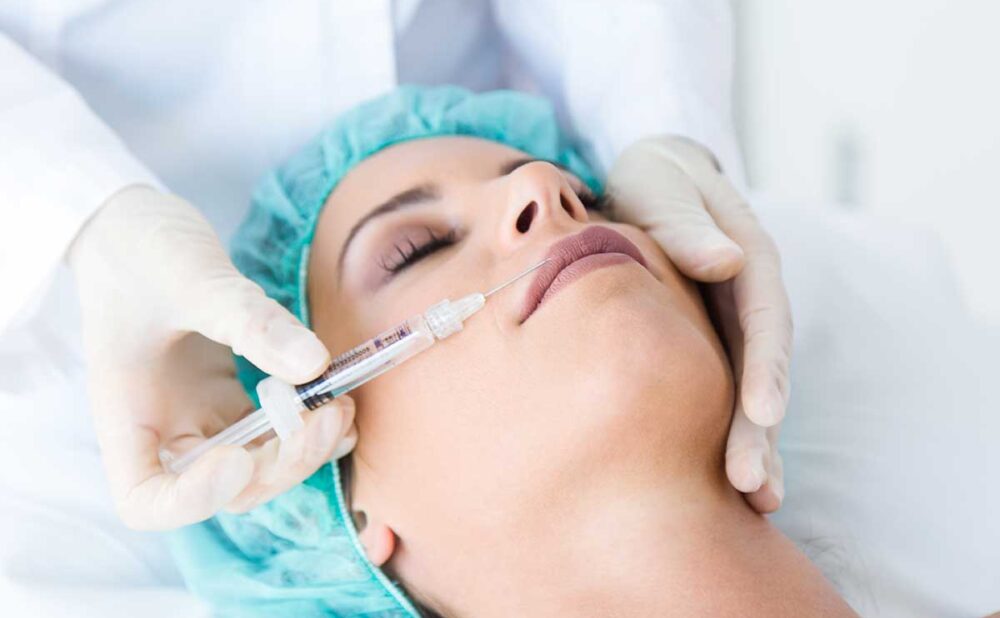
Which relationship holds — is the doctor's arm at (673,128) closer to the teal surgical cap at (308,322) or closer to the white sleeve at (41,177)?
the teal surgical cap at (308,322)

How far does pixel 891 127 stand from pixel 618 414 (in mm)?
1708

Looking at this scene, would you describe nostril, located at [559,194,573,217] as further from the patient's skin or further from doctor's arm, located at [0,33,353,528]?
doctor's arm, located at [0,33,353,528]

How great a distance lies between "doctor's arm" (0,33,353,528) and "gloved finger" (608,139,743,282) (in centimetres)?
46

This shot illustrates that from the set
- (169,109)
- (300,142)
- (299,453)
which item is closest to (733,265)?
(299,453)

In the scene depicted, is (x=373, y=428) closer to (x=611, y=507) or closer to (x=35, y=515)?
(x=611, y=507)

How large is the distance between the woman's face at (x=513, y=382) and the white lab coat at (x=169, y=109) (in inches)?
15.0

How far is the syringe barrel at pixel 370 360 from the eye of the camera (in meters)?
1.00

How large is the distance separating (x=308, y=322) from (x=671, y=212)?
1.65ft

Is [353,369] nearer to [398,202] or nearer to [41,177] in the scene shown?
[398,202]

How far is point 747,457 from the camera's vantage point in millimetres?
985

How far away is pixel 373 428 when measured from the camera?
106 cm

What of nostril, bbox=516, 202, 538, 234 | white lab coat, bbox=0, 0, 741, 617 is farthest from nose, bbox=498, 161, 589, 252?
white lab coat, bbox=0, 0, 741, 617

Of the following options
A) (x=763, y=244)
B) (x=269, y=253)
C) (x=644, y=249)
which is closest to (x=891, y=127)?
(x=763, y=244)

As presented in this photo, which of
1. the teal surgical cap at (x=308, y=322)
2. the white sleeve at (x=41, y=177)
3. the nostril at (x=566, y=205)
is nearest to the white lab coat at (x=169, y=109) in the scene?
the white sleeve at (x=41, y=177)
